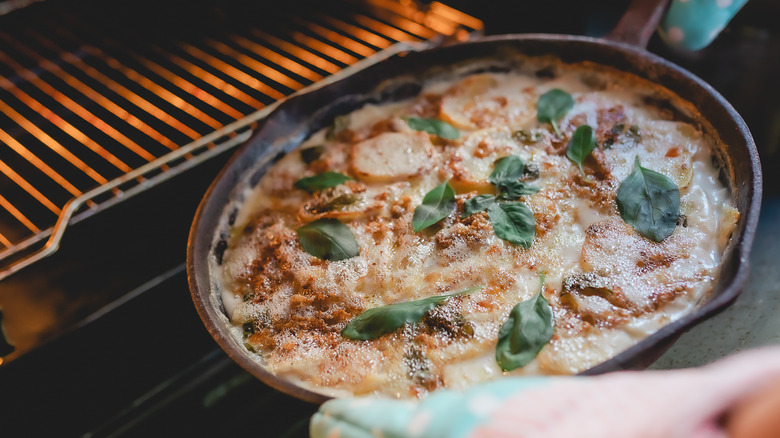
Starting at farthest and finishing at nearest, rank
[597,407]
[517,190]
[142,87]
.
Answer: [142,87], [517,190], [597,407]

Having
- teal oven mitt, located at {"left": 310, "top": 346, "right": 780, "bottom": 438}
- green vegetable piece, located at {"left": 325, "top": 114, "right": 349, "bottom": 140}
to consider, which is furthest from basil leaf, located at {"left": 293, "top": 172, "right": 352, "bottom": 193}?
teal oven mitt, located at {"left": 310, "top": 346, "right": 780, "bottom": 438}

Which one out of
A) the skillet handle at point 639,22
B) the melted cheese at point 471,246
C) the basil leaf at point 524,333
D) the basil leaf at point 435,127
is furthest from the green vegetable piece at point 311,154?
the skillet handle at point 639,22

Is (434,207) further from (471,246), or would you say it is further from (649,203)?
(649,203)

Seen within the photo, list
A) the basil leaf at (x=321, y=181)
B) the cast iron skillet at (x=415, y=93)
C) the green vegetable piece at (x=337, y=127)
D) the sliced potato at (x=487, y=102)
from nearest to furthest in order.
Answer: the cast iron skillet at (x=415, y=93) < the basil leaf at (x=321, y=181) < the sliced potato at (x=487, y=102) < the green vegetable piece at (x=337, y=127)

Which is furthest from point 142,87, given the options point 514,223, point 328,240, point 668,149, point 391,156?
point 668,149

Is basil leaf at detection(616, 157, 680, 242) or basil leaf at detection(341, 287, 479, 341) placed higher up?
basil leaf at detection(616, 157, 680, 242)

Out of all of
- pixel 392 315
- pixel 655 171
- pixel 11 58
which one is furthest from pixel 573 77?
pixel 11 58

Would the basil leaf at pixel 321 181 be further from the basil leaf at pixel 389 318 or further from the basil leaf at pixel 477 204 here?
the basil leaf at pixel 389 318

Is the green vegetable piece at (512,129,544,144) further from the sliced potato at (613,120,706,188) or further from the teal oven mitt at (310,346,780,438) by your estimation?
the teal oven mitt at (310,346,780,438)
